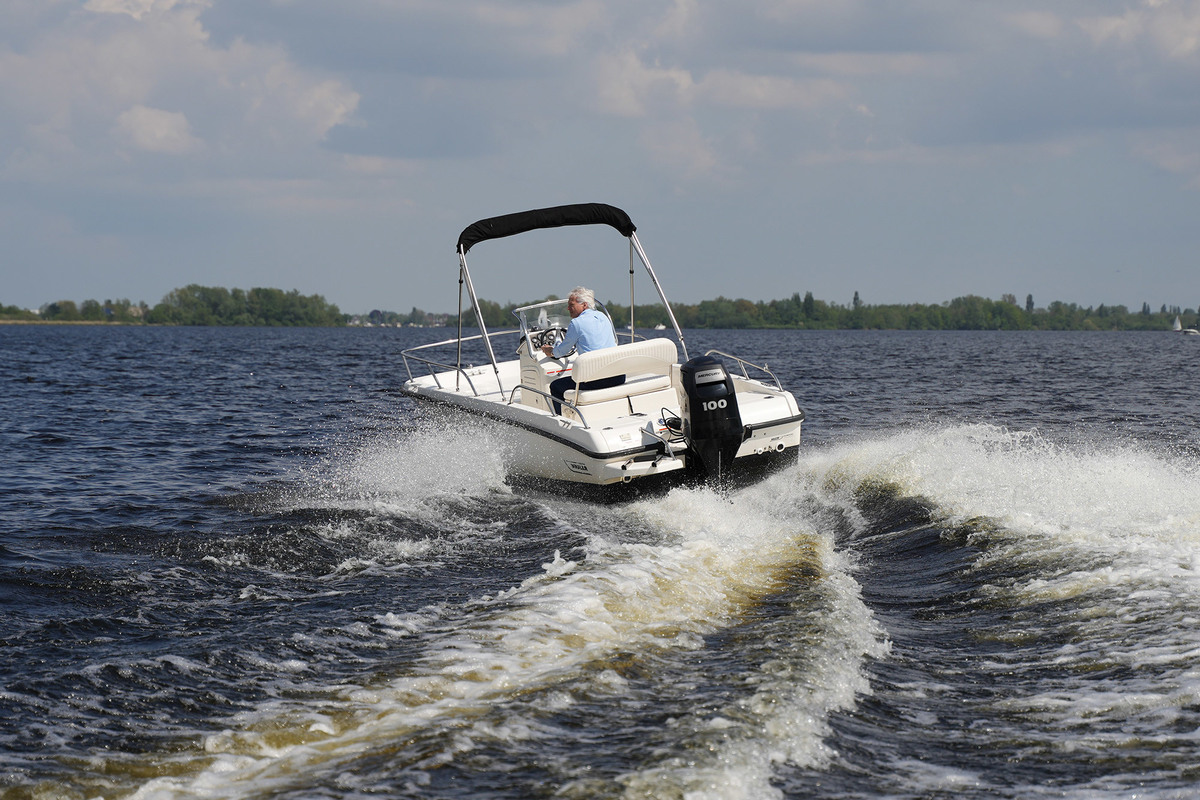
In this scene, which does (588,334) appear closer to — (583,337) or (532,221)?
(583,337)

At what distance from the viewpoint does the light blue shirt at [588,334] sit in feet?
31.4

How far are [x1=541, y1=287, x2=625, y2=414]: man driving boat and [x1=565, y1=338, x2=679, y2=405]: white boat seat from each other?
11 cm

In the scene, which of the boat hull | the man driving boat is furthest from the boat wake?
the man driving boat

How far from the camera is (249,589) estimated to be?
6371 mm

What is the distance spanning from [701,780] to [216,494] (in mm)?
7976

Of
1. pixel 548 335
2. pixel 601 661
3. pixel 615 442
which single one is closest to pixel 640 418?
pixel 615 442

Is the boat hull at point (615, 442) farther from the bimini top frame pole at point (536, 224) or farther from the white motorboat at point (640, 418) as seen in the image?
the bimini top frame pole at point (536, 224)

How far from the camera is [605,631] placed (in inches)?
196

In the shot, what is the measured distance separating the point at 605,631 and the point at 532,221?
23.6ft

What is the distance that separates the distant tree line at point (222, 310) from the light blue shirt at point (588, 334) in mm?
146852

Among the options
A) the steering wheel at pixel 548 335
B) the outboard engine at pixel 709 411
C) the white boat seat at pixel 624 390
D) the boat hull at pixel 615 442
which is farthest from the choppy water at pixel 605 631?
the steering wheel at pixel 548 335

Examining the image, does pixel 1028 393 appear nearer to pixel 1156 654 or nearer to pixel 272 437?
pixel 272 437

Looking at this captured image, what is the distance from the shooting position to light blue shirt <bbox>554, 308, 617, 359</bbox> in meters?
9.56

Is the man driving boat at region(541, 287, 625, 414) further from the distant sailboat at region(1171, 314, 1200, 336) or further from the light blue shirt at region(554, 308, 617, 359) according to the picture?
the distant sailboat at region(1171, 314, 1200, 336)
